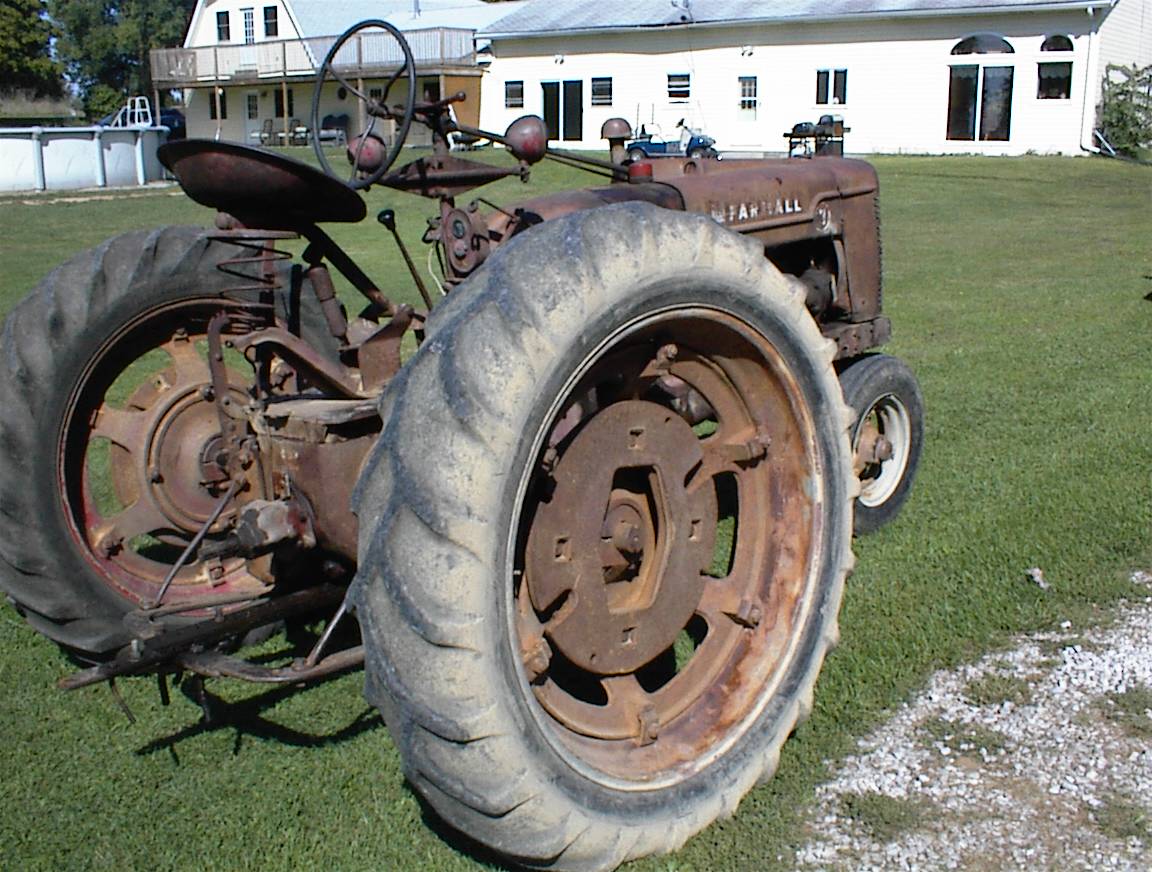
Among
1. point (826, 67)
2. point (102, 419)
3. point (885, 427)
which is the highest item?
point (826, 67)

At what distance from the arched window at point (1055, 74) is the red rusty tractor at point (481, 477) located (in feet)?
106

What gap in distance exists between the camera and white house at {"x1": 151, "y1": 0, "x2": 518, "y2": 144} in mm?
44688

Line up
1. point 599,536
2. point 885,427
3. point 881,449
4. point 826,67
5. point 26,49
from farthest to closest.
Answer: point 26,49, point 826,67, point 885,427, point 881,449, point 599,536

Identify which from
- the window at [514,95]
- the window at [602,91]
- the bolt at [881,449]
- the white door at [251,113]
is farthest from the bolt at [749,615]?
the white door at [251,113]

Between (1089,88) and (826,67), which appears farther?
(826,67)

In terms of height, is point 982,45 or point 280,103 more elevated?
point 982,45

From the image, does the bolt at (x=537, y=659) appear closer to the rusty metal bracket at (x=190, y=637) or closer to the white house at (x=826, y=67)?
the rusty metal bracket at (x=190, y=637)

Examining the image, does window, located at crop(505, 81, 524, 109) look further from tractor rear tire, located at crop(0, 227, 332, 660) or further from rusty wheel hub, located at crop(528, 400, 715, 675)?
rusty wheel hub, located at crop(528, 400, 715, 675)

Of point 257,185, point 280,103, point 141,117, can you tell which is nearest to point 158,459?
point 257,185

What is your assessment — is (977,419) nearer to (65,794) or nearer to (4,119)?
(65,794)

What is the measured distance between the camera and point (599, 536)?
333cm

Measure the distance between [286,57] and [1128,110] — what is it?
3048 cm

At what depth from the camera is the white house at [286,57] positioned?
4469 cm

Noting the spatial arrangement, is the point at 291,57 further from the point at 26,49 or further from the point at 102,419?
the point at 102,419
